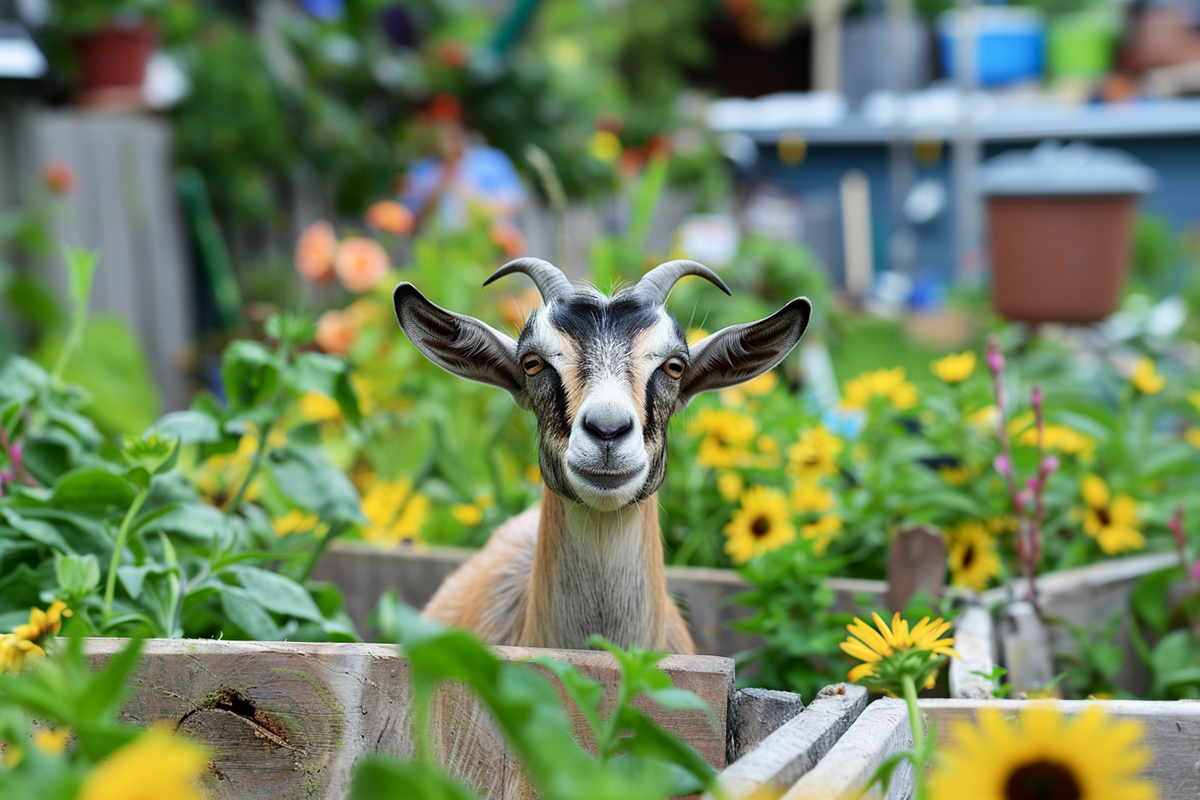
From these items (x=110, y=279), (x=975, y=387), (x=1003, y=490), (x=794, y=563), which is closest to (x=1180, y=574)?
(x=1003, y=490)

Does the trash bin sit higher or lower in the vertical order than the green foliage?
higher

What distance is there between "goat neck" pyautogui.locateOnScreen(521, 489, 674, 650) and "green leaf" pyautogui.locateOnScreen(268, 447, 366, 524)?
0.30 m

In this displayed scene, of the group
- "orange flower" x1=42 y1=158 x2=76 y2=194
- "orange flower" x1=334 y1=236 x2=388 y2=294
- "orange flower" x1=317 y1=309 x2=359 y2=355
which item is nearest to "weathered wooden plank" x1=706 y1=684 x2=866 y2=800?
"orange flower" x1=317 y1=309 x2=359 y2=355

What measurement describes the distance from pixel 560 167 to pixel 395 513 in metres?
3.64

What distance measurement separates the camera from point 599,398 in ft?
4.38

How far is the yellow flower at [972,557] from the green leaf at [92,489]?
1402 mm

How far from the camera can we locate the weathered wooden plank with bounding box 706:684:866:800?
0.92 meters

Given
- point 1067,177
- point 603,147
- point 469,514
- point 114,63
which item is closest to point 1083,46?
point 603,147

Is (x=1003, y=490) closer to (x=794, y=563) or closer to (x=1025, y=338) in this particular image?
(x=794, y=563)

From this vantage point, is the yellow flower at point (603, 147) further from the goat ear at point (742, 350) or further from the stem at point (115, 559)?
the stem at point (115, 559)

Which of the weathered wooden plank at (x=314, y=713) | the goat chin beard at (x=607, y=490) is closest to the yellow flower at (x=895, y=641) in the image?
the weathered wooden plank at (x=314, y=713)

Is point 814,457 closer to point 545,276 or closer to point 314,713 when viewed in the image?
point 545,276

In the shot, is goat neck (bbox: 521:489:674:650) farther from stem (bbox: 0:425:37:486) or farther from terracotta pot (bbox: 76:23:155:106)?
terracotta pot (bbox: 76:23:155:106)

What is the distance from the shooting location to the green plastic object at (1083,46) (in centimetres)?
928
